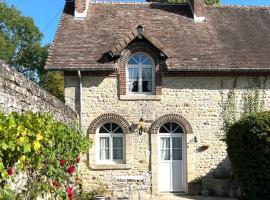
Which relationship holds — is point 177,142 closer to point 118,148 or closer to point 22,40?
point 118,148

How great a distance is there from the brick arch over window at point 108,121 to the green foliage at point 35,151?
393cm

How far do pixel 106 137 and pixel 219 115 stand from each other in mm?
3936

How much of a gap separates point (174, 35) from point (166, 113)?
3.42 meters

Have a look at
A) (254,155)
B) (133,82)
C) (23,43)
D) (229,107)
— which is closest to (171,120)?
(133,82)

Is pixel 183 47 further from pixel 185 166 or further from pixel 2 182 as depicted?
pixel 2 182

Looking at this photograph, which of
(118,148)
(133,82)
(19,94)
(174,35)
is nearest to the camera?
(19,94)

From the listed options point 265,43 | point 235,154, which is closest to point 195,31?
point 265,43

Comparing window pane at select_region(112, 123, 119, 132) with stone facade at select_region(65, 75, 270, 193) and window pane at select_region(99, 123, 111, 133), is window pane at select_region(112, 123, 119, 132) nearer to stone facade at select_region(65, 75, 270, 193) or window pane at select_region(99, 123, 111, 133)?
window pane at select_region(99, 123, 111, 133)

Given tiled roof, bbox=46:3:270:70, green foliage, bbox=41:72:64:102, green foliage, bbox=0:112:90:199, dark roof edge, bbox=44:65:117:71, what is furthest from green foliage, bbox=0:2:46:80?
green foliage, bbox=0:112:90:199

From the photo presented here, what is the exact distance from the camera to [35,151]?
559cm

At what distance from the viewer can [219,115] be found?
15.3 m

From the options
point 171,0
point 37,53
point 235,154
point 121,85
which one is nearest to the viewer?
point 235,154

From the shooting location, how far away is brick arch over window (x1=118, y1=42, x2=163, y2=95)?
15.1 metres

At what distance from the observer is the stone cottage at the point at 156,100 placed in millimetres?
14945
